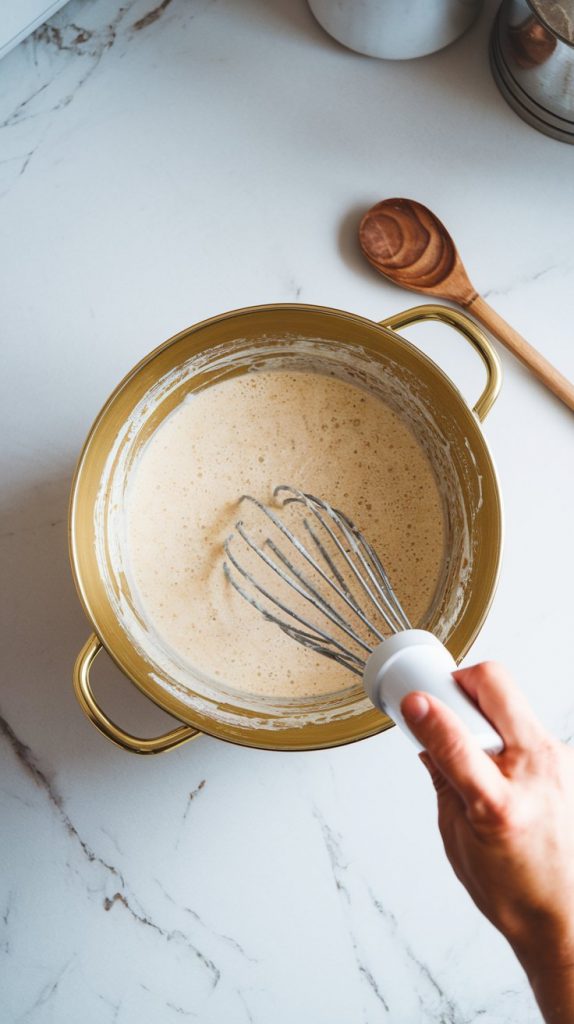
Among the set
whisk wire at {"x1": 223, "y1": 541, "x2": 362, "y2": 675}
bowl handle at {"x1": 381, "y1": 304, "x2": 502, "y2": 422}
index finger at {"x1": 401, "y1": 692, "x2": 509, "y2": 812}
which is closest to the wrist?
index finger at {"x1": 401, "y1": 692, "x2": 509, "y2": 812}

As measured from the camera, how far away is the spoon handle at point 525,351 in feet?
2.90

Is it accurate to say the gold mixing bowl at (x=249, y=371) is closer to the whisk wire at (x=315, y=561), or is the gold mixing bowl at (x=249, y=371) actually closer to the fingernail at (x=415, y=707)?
the whisk wire at (x=315, y=561)

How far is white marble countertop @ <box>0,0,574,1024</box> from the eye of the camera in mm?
853

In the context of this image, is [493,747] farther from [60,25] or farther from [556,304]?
[60,25]

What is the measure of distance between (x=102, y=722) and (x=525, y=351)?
57cm

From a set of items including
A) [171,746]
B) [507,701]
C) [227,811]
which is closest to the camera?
[507,701]

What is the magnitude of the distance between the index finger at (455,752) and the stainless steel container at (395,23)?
716mm

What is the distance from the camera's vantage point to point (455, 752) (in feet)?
1.68

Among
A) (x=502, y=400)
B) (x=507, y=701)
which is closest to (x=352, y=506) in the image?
(x=502, y=400)

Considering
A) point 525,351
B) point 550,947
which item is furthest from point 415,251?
point 550,947

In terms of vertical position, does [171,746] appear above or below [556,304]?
below

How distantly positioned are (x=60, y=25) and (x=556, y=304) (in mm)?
646

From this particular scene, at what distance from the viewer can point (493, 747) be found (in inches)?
21.8

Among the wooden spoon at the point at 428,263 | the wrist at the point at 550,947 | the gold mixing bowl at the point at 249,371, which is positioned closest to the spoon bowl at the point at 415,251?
the wooden spoon at the point at 428,263
